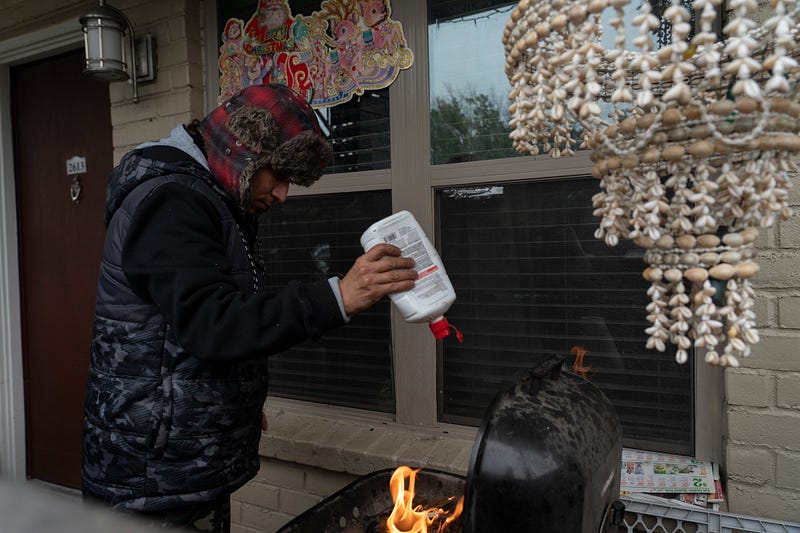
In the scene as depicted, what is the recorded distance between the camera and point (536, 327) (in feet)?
6.47

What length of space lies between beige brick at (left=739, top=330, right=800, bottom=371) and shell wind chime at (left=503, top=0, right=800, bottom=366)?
94 centimetres

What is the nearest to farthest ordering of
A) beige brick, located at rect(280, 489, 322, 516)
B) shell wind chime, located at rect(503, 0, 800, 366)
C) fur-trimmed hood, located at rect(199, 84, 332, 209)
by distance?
1. shell wind chime, located at rect(503, 0, 800, 366)
2. fur-trimmed hood, located at rect(199, 84, 332, 209)
3. beige brick, located at rect(280, 489, 322, 516)

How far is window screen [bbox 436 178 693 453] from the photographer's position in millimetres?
1799

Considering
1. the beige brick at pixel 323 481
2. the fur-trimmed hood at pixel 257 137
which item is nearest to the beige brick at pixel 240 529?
the beige brick at pixel 323 481

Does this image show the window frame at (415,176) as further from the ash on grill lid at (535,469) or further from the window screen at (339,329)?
the ash on grill lid at (535,469)

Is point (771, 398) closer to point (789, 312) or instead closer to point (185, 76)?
point (789, 312)

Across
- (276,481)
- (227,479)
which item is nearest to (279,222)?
(276,481)

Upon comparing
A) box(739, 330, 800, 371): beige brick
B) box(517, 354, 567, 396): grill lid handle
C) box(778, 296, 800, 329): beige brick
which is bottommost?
box(739, 330, 800, 371): beige brick

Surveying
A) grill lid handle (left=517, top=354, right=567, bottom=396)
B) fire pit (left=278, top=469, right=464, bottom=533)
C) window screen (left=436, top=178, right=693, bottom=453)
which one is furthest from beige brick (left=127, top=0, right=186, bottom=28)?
grill lid handle (left=517, top=354, right=567, bottom=396)

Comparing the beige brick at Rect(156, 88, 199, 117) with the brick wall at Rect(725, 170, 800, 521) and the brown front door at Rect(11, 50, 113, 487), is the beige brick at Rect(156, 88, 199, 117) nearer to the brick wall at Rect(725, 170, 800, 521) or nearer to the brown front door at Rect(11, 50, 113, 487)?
the brown front door at Rect(11, 50, 113, 487)

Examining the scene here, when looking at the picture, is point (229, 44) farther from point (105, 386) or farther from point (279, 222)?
point (105, 386)

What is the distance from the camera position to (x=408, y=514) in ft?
4.54

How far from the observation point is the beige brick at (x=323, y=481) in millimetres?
2158

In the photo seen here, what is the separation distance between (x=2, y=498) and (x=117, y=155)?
8.87 ft
